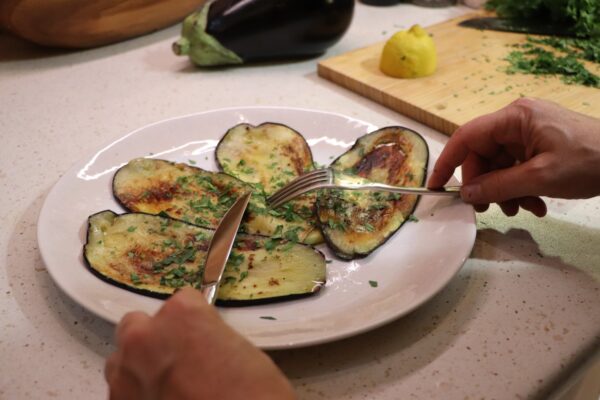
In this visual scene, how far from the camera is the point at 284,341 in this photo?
2.37 ft

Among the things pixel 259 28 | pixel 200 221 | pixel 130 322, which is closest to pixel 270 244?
pixel 200 221

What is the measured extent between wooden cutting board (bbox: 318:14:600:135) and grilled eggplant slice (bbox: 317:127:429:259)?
30 cm

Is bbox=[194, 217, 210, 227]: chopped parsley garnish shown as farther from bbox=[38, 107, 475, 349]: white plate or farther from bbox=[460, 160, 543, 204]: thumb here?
bbox=[460, 160, 543, 204]: thumb

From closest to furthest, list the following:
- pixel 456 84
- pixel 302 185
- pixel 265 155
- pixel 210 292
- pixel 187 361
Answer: pixel 187 361
pixel 210 292
pixel 302 185
pixel 265 155
pixel 456 84

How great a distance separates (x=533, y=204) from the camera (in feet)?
3.37

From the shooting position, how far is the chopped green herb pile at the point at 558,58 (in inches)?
A: 63.1

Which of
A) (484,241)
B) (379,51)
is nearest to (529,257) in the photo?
(484,241)

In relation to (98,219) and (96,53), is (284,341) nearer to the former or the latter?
(98,219)

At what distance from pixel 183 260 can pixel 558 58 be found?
1.38 metres

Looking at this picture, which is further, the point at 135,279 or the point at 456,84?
the point at 456,84

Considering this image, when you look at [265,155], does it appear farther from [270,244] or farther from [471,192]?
[471,192]

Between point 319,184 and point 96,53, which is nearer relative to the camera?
point 319,184

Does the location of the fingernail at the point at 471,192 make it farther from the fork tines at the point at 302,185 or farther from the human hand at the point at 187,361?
the human hand at the point at 187,361

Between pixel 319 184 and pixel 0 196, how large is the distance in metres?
0.72
